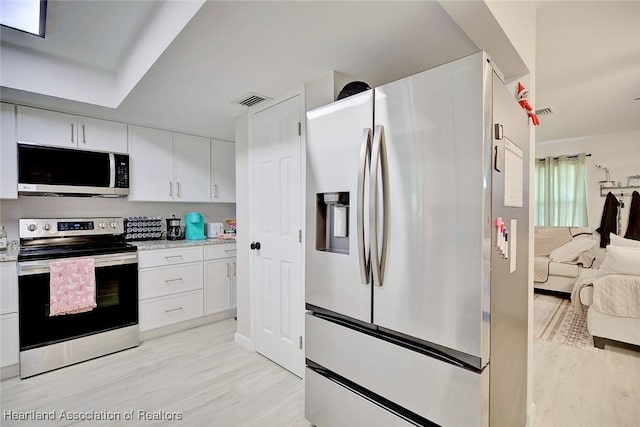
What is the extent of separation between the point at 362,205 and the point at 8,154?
2865 millimetres

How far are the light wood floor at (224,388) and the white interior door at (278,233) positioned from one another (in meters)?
0.23

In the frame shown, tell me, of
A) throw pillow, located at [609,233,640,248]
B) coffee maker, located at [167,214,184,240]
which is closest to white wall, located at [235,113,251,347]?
coffee maker, located at [167,214,184,240]

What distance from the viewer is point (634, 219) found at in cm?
445

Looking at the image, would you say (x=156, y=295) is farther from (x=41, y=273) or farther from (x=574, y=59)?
(x=574, y=59)

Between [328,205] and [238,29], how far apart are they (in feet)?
3.19

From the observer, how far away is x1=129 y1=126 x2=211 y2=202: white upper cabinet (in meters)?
3.09

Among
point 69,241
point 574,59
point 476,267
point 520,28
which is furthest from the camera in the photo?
point 69,241

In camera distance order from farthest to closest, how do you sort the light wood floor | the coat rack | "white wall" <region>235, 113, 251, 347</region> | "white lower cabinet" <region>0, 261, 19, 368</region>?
the coat rack, "white wall" <region>235, 113, 251, 347</region>, "white lower cabinet" <region>0, 261, 19, 368</region>, the light wood floor

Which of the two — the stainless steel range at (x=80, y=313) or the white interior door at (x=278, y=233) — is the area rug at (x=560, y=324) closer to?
the white interior door at (x=278, y=233)

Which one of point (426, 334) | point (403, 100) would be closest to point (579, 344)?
point (426, 334)

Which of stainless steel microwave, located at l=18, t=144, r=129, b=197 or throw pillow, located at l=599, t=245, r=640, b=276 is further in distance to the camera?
throw pillow, located at l=599, t=245, r=640, b=276

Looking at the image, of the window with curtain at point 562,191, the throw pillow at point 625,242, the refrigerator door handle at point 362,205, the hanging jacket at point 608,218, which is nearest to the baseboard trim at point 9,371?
the refrigerator door handle at point 362,205

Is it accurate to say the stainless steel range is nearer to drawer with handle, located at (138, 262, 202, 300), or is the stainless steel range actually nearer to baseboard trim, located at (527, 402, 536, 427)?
drawer with handle, located at (138, 262, 202, 300)

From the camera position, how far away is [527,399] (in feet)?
5.45
